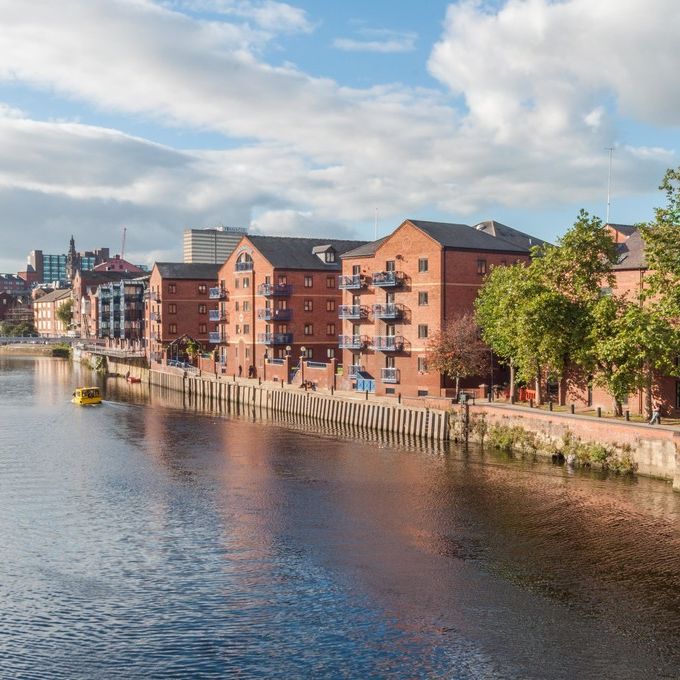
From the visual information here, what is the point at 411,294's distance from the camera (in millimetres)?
79750

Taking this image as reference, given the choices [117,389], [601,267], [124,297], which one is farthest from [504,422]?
[124,297]

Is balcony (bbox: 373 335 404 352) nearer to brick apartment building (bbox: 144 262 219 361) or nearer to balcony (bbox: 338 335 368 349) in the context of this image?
balcony (bbox: 338 335 368 349)

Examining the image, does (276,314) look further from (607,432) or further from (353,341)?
(607,432)

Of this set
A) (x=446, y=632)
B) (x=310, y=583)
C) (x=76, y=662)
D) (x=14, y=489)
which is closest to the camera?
(x=76, y=662)

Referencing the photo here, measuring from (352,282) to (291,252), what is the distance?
2105cm

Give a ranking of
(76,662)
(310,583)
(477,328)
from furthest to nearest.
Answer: (477,328) < (310,583) < (76,662)

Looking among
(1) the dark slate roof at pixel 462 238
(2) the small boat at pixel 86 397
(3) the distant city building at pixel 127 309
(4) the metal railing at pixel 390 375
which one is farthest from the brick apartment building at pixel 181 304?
(1) the dark slate roof at pixel 462 238

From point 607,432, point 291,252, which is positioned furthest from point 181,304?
point 607,432

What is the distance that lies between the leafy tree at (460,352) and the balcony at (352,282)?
49.2ft

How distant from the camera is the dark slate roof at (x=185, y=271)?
12825 cm

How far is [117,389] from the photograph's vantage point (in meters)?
117

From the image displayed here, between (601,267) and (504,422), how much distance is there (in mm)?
13420

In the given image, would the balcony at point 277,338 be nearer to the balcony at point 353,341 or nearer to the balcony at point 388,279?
the balcony at point 353,341

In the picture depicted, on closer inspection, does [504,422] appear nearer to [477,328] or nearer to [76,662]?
[477,328]
